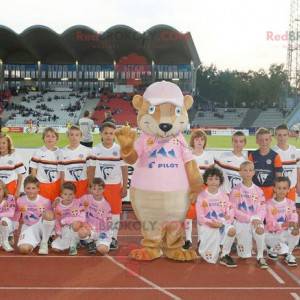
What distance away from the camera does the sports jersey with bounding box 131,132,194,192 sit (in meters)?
5.34

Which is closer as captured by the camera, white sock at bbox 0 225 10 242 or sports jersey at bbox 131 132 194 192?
sports jersey at bbox 131 132 194 192

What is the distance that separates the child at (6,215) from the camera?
5.74m

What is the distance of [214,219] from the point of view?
17.8 feet

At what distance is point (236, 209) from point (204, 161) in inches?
34.0

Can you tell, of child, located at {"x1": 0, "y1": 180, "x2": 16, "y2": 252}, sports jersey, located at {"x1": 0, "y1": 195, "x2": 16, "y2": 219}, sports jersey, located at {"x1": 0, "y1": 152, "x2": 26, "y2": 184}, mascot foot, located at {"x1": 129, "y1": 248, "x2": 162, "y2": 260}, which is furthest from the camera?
sports jersey, located at {"x1": 0, "y1": 152, "x2": 26, "y2": 184}

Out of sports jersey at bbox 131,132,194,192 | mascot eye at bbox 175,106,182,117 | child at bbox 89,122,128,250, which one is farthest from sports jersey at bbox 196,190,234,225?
child at bbox 89,122,128,250

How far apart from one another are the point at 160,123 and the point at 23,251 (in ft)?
7.20

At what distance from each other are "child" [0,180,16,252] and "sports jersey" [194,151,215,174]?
2362 millimetres

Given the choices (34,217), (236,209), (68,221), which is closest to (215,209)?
(236,209)

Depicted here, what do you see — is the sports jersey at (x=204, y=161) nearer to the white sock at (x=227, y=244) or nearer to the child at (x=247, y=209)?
the child at (x=247, y=209)

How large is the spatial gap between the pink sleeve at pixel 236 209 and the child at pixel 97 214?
1508 millimetres

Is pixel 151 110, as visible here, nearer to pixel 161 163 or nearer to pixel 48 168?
pixel 161 163

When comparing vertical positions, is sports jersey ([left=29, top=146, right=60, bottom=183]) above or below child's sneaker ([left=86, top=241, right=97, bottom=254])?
above

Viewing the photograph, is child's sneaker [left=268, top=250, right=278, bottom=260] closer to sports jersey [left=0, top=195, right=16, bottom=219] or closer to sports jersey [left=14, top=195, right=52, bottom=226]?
sports jersey [left=14, top=195, right=52, bottom=226]
